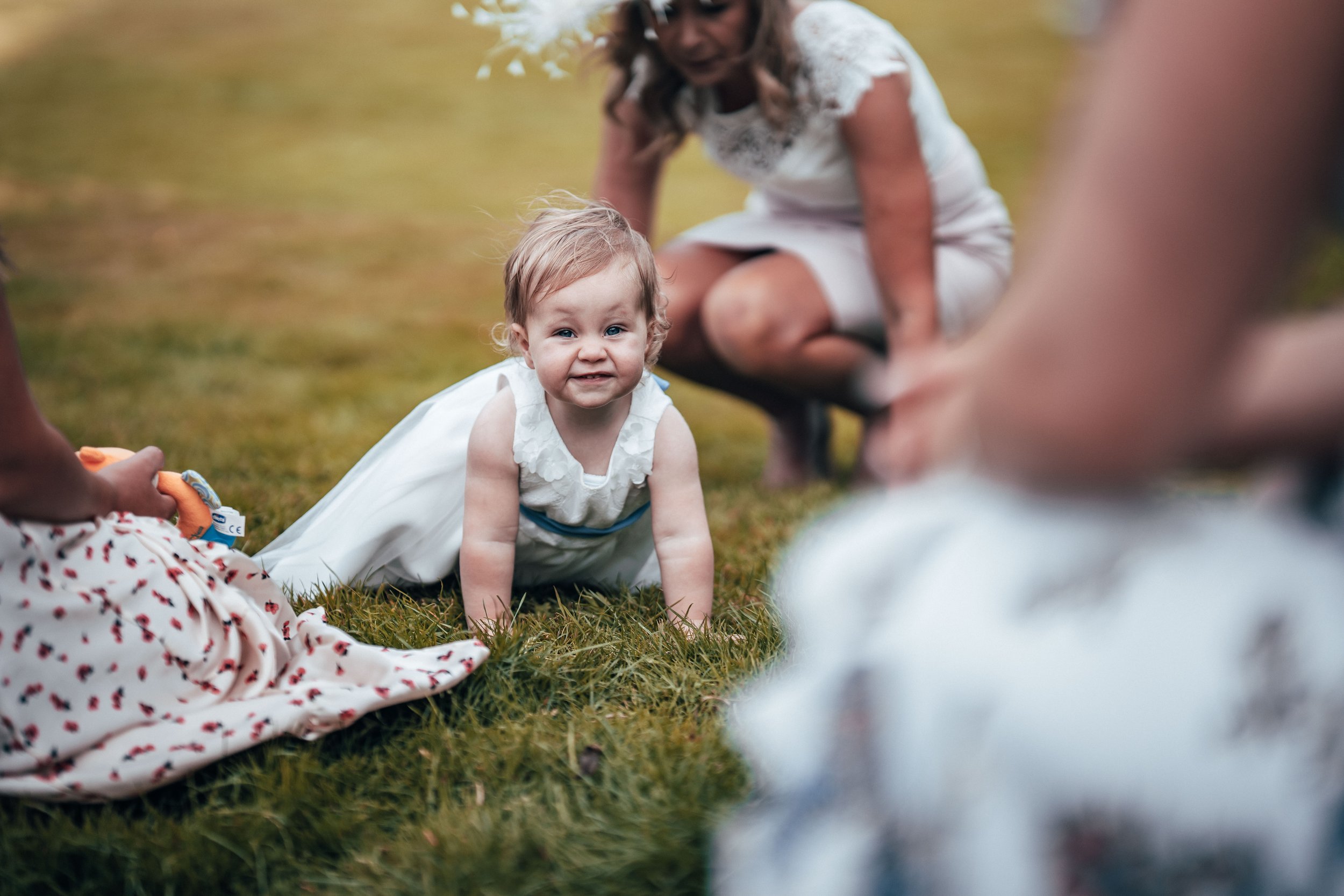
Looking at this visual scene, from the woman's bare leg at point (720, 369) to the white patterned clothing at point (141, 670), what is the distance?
5.32 ft

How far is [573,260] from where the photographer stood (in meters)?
1.89

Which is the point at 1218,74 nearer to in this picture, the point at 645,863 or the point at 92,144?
the point at 645,863

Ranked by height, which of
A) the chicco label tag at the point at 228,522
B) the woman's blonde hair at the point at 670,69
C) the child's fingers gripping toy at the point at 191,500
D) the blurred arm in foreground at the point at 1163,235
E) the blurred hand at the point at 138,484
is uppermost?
the blurred arm in foreground at the point at 1163,235

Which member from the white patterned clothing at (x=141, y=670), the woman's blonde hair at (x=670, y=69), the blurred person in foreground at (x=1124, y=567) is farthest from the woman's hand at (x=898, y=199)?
the blurred person in foreground at (x=1124, y=567)

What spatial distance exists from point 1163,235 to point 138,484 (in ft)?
4.79

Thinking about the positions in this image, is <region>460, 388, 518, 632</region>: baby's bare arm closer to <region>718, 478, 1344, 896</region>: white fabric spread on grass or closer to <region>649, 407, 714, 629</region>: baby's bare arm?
<region>649, 407, 714, 629</region>: baby's bare arm

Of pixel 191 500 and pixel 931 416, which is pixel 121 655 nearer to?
pixel 191 500

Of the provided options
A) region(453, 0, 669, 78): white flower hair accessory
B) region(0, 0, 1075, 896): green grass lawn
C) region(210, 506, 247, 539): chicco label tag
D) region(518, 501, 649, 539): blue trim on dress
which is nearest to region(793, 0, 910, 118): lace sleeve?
region(453, 0, 669, 78): white flower hair accessory

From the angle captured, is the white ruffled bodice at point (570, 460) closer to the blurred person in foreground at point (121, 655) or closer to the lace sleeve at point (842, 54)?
the blurred person in foreground at point (121, 655)

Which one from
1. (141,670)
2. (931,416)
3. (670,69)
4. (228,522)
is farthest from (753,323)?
(931,416)

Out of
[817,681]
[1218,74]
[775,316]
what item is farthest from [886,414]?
[1218,74]

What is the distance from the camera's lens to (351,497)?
7.53ft

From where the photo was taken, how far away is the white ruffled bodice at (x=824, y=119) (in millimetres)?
2729

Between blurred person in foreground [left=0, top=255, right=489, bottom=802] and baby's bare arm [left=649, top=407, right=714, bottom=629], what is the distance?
0.47 meters
